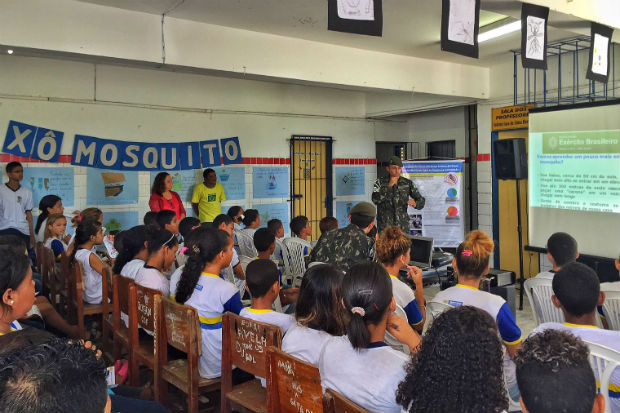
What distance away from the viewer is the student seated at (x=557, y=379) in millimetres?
1159

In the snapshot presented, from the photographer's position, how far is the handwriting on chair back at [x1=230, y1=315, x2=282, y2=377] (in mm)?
1864

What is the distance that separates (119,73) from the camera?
6.38 m

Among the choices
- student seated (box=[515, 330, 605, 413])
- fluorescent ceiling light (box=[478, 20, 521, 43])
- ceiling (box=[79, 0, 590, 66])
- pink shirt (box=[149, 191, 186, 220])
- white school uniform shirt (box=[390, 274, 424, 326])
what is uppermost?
ceiling (box=[79, 0, 590, 66])

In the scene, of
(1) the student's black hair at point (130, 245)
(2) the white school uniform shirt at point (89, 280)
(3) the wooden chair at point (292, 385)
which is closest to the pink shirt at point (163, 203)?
(2) the white school uniform shirt at point (89, 280)

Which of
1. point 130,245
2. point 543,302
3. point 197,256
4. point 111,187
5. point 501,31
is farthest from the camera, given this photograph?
point 111,187

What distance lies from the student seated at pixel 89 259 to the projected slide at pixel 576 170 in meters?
4.66

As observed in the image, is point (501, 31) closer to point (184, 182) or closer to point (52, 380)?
point (184, 182)

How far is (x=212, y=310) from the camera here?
244 centimetres

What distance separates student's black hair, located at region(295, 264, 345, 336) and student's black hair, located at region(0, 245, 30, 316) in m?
1.01

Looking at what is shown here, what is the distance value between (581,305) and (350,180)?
21.9ft

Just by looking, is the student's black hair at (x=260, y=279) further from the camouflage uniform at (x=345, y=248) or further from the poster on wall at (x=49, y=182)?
the poster on wall at (x=49, y=182)

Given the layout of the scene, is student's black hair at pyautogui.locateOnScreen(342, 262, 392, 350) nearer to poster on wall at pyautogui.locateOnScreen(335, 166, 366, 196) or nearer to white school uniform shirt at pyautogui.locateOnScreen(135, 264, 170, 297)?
white school uniform shirt at pyautogui.locateOnScreen(135, 264, 170, 297)

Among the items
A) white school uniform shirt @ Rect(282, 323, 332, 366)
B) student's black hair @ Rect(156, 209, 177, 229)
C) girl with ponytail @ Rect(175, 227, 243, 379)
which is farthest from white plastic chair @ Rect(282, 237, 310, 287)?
white school uniform shirt @ Rect(282, 323, 332, 366)

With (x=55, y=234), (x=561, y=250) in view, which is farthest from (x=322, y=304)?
(x=55, y=234)
